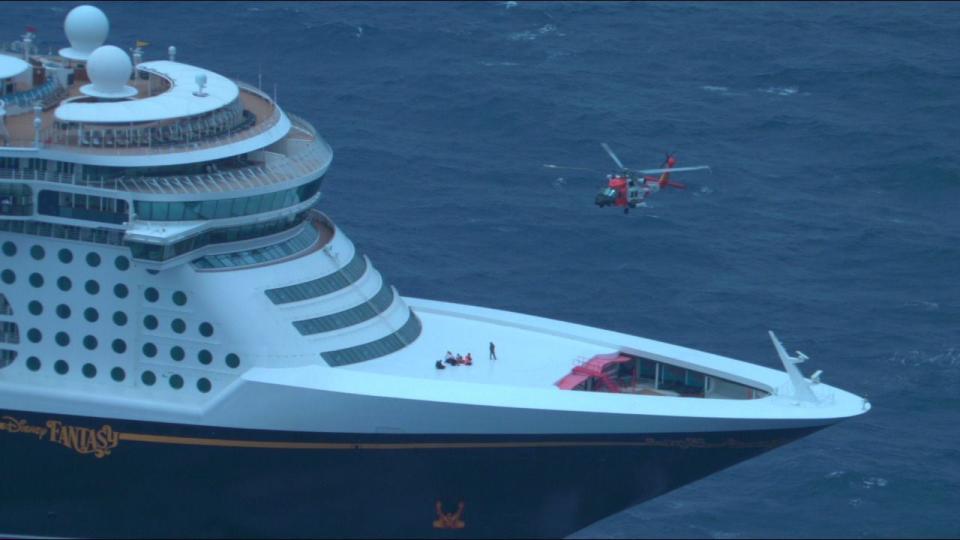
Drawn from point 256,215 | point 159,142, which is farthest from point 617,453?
point 159,142

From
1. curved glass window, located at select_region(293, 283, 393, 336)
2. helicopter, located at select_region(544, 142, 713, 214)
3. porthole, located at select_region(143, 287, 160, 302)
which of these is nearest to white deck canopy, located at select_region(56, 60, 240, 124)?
porthole, located at select_region(143, 287, 160, 302)

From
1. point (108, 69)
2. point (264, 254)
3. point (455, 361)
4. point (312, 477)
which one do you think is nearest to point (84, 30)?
point (108, 69)

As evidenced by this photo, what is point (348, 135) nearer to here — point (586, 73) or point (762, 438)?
point (586, 73)

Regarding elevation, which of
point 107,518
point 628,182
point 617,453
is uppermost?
point 628,182

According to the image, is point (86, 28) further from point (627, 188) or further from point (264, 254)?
point (627, 188)

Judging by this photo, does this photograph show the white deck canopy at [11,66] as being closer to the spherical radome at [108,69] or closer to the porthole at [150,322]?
the spherical radome at [108,69]

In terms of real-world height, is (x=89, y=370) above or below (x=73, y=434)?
above

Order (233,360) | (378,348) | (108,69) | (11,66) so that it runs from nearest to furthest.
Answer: (233,360), (378,348), (108,69), (11,66)
